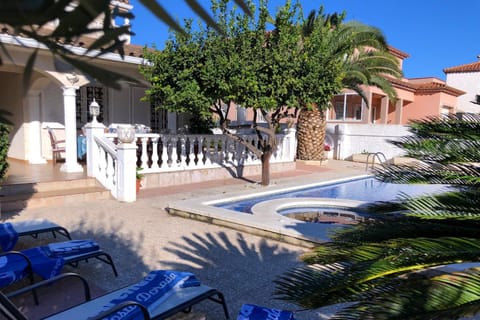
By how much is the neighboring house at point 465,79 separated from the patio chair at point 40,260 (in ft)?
124

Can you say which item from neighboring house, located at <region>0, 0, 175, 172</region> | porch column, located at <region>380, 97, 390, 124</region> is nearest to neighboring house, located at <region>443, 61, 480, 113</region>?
porch column, located at <region>380, 97, 390, 124</region>

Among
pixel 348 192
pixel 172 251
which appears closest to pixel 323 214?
pixel 348 192

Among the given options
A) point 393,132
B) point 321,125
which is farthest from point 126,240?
point 393,132

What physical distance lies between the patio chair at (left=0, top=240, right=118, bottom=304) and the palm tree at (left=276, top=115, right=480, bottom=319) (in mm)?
3011

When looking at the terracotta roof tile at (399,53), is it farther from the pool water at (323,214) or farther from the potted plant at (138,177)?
the potted plant at (138,177)

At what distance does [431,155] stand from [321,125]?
56.0 feet

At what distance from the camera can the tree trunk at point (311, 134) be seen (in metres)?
19.7

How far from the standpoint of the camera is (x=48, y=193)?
31.7ft

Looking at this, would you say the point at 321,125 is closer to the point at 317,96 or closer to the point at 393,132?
the point at 393,132

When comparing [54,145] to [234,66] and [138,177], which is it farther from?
[234,66]

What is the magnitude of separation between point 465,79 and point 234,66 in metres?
35.0

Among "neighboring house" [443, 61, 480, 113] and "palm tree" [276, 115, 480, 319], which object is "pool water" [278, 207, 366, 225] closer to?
"palm tree" [276, 115, 480, 319]

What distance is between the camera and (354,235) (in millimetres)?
3250

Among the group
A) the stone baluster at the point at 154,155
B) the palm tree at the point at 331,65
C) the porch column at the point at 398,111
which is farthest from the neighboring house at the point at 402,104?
the stone baluster at the point at 154,155
